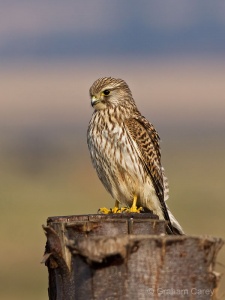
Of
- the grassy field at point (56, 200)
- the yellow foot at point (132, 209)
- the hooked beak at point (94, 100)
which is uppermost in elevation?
the grassy field at point (56, 200)

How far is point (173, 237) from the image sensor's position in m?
5.14

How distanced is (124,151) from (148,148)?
23cm

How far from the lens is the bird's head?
10273 millimetres

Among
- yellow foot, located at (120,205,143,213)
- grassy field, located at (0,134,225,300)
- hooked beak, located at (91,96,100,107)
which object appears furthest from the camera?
grassy field, located at (0,134,225,300)

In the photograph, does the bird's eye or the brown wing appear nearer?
the brown wing

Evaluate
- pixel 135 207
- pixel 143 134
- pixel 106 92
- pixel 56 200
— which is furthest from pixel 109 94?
pixel 56 200

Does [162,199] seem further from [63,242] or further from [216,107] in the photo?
[216,107]

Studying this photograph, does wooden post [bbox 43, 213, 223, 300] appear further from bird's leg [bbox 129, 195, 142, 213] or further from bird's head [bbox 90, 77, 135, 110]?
bird's head [bbox 90, 77, 135, 110]

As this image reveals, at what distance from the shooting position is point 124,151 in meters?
10.1

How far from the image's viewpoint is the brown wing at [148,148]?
10.1 m

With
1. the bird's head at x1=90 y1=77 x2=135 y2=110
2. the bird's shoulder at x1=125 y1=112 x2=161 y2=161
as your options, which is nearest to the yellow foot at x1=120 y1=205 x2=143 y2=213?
the bird's shoulder at x1=125 y1=112 x2=161 y2=161

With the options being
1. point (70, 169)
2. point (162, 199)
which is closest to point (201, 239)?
point (162, 199)

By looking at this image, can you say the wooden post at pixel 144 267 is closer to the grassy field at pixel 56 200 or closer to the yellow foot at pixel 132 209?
the yellow foot at pixel 132 209

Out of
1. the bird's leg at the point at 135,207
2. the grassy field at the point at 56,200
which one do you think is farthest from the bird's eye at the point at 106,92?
the grassy field at the point at 56,200
